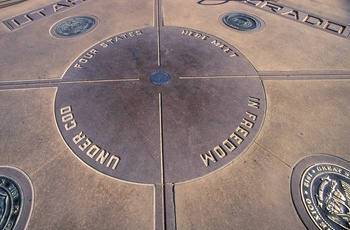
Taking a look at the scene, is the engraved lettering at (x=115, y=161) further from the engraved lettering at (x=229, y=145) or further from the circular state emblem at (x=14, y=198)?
the engraved lettering at (x=229, y=145)

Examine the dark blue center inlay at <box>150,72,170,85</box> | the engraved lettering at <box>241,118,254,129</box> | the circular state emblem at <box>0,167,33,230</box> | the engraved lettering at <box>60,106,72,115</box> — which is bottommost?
the circular state emblem at <box>0,167,33,230</box>

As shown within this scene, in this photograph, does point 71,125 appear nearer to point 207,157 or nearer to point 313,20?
point 207,157

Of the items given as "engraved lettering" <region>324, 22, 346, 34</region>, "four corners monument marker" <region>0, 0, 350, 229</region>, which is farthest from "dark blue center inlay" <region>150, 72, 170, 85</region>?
"engraved lettering" <region>324, 22, 346, 34</region>

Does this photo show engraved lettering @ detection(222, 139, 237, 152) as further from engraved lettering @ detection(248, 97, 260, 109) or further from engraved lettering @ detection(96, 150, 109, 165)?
engraved lettering @ detection(96, 150, 109, 165)

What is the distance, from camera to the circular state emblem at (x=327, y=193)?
9.91ft

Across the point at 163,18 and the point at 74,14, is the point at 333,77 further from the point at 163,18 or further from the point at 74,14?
the point at 74,14

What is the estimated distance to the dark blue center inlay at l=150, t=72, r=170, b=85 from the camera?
4.77 m

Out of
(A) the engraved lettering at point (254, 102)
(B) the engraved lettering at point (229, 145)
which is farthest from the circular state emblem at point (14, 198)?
(A) the engraved lettering at point (254, 102)

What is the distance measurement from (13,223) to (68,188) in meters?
0.69

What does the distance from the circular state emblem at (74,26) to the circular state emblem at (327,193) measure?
5.54 meters

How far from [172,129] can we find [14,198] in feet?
7.50

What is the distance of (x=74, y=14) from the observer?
6.79 meters

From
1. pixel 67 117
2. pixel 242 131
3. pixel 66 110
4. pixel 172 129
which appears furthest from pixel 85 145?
pixel 242 131

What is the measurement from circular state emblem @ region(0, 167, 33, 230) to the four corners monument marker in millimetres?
13
